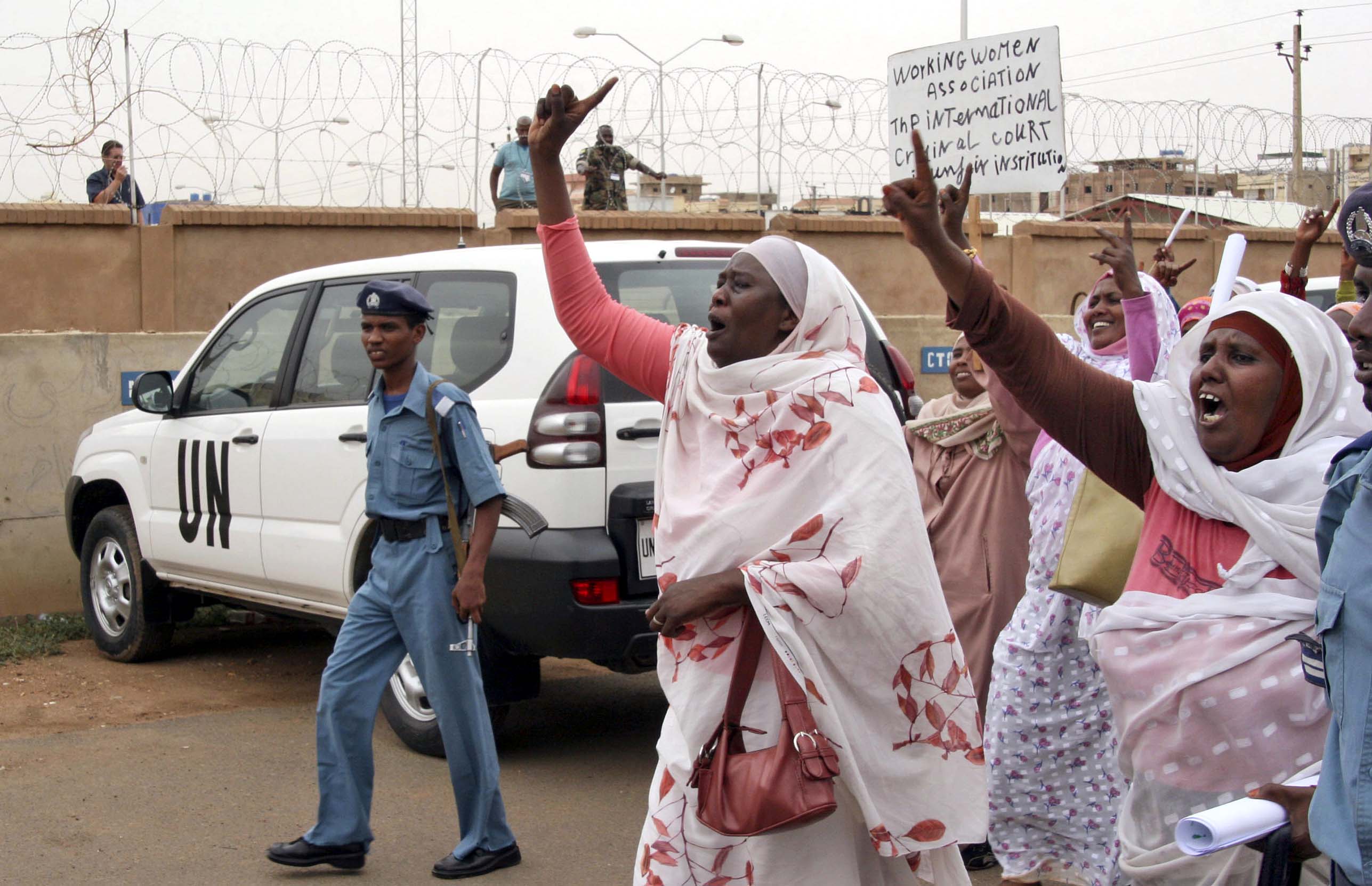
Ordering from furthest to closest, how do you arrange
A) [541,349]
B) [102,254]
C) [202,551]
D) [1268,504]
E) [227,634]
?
1. [102,254]
2. [227,634]
3. [202,551]
4. [541,349]
5. [1268,504]

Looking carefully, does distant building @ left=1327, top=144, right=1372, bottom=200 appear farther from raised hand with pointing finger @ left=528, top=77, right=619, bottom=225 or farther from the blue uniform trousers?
raised hand with pointing finger @ left=528, top=77, right=619, bottom=225

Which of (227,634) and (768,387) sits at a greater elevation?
(768,387)

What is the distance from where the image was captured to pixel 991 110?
569cm

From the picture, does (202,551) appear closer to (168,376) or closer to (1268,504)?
(168,376)

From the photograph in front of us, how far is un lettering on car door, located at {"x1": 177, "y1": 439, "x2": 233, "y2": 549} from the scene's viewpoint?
6.54 metres

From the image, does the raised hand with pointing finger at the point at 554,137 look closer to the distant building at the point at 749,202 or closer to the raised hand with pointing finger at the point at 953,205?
the raised hand with pointing finger at the point at 953,205

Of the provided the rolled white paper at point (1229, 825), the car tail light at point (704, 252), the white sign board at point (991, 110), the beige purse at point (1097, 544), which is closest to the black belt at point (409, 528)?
the car tail light at point (704, 252)

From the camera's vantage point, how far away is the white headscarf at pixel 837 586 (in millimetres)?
2830

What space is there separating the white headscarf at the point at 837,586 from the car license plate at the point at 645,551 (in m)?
2.10

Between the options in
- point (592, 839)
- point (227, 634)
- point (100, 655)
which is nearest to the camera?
point (592, 839)

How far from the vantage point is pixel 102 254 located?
10.5 metres

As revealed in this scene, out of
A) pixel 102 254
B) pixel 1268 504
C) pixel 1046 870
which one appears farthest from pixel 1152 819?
pixel 102 254

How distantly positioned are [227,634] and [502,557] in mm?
3859

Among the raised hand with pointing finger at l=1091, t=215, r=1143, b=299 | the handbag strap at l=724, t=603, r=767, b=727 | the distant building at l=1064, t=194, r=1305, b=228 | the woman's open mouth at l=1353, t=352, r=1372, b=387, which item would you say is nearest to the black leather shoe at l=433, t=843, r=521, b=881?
the handbag strap at l=724, t=603, r=767, b=727
